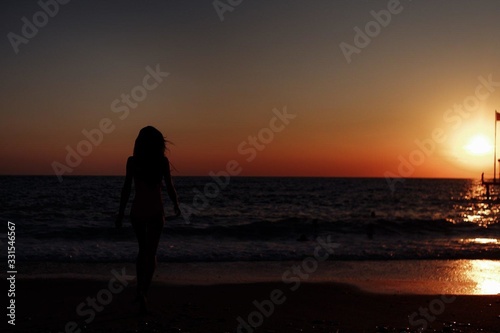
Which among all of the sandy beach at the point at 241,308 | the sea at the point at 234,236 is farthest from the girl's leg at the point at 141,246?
the sea at the point at 234,236

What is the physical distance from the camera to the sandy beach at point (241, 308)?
6.66 m

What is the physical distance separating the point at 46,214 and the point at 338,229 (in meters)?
17.6

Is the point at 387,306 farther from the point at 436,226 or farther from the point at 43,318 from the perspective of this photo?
the point at 436,226

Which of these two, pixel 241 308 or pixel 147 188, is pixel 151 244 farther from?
pixel 241 308

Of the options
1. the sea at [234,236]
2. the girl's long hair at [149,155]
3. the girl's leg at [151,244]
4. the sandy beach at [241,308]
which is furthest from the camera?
the sea at [234,236]

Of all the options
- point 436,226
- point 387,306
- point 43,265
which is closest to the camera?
point 387,306

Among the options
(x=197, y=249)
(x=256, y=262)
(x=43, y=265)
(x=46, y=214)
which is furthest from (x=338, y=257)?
(x=46, y=214)

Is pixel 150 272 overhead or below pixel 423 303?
overhead

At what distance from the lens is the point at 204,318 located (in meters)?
7.09

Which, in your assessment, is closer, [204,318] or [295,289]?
[204,318]

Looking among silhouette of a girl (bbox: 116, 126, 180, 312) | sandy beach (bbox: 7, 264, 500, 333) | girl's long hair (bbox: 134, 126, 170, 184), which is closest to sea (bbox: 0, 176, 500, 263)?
sandy beach (bbox: 7, 264, 500, 333)

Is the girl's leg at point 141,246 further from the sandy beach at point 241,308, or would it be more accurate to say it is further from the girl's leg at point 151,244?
the sandy beach at point 241,308

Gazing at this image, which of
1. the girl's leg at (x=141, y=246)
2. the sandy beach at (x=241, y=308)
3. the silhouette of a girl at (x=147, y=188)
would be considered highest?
the silhouette of a girl at (x=147, y=188)

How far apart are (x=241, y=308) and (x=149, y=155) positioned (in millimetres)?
3109
